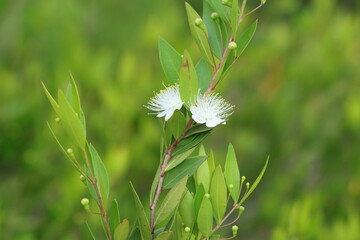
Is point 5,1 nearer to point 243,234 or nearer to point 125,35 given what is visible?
point 125,35

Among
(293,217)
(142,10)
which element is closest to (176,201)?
(293,217)

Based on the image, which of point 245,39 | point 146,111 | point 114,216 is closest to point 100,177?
point 114,216

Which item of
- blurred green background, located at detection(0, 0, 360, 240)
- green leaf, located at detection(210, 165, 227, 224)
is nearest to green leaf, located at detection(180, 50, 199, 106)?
green leaf, located at detection(210, 165, 227, 224)

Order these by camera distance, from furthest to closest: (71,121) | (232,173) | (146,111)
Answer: (146,111), (232,173), (71,121)

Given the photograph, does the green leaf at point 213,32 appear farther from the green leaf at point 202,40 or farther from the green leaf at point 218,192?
the green leaf at point 218,192

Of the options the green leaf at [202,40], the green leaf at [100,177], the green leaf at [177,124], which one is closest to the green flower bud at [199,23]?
the green leaf at [202,40]

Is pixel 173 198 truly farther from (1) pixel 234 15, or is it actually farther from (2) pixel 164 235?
(1) pixel 234 15
